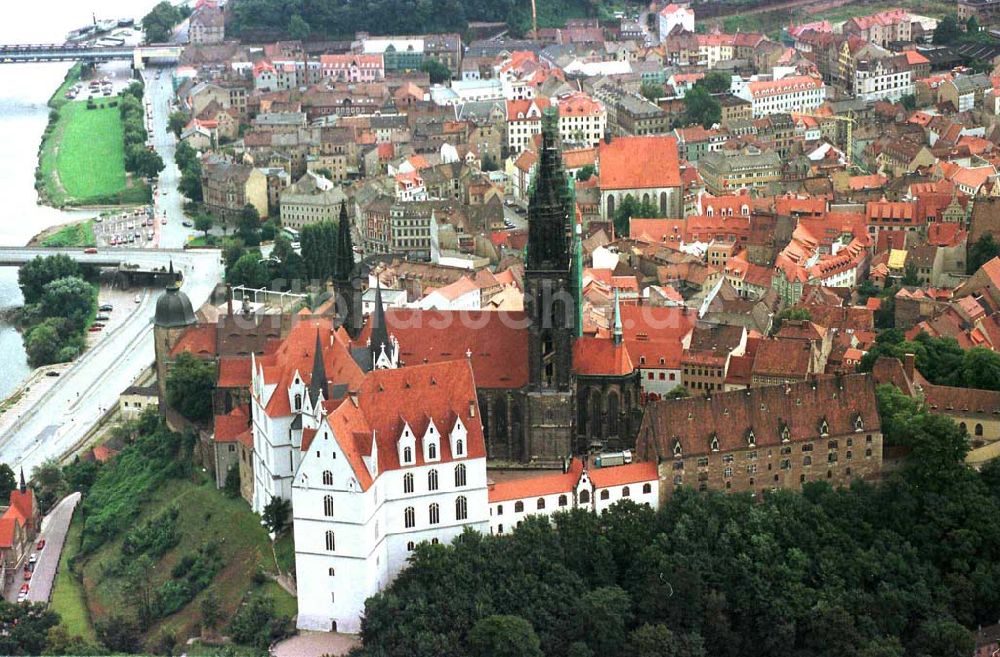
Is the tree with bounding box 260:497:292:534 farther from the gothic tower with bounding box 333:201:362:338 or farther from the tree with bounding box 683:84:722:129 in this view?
the tree with bounding box 683:84:722:129

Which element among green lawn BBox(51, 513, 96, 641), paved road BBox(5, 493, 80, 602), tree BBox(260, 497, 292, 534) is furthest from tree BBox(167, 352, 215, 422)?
tree BBox(260, 497, 292, 534)

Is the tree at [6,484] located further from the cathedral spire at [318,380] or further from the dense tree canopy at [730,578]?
the dense tree canopy at [730,578]

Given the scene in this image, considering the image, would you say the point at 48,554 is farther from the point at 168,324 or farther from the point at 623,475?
the point at 623,475

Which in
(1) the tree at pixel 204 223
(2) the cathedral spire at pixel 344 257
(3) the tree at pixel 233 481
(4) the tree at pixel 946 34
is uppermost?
(2) the cathedral spire at pixel 344 257

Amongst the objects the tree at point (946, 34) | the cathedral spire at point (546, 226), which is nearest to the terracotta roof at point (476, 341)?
the cathedral spire at point (546, 226)

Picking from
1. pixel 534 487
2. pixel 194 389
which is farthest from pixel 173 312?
pixel 534 487
